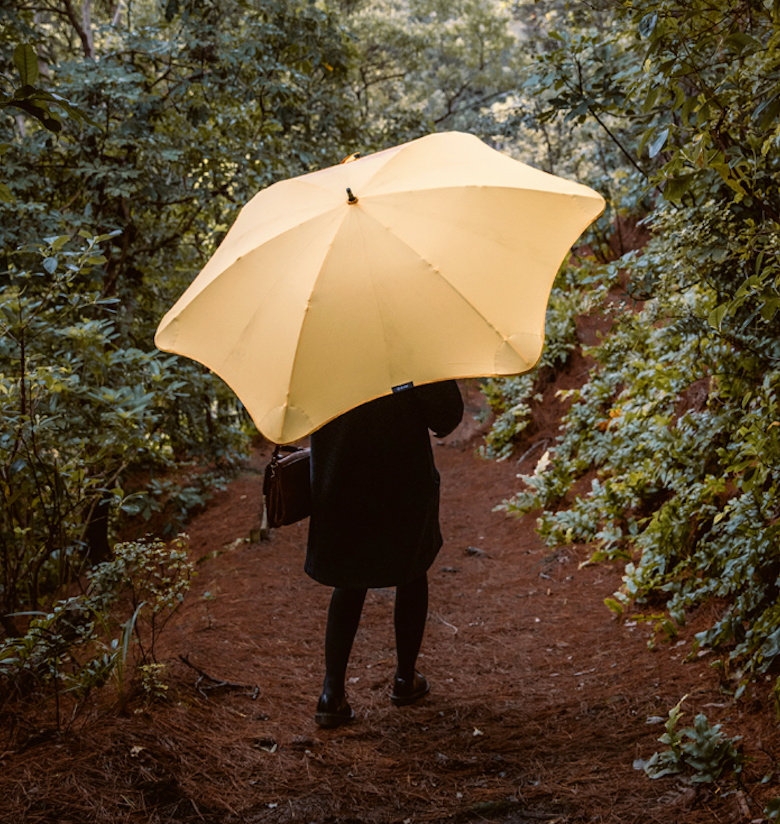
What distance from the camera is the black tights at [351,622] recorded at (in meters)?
2.88

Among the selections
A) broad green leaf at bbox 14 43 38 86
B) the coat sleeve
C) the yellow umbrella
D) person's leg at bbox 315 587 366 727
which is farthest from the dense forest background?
the coat sleeve

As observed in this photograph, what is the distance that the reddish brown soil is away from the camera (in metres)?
2.29

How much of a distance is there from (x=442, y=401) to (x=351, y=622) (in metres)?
1.04

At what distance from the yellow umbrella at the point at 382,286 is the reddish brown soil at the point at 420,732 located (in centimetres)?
142

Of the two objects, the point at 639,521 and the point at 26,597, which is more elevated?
the point at 639,521

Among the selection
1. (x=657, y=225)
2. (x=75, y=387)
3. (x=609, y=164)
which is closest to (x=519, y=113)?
(x=609, y=164)

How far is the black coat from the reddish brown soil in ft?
2.35

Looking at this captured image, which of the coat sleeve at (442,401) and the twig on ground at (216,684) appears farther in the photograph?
the twig on ground at (216,684)

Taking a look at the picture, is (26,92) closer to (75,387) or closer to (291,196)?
(291,196)

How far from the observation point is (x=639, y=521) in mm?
4293

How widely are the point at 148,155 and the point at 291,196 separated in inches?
132

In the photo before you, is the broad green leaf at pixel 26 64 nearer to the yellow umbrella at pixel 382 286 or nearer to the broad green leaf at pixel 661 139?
the yellow umbrella at pixel 382 286

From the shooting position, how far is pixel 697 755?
2.20 metres

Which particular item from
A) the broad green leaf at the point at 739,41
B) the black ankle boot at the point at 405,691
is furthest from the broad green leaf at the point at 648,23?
the black ankle boot at the point at 405,691
